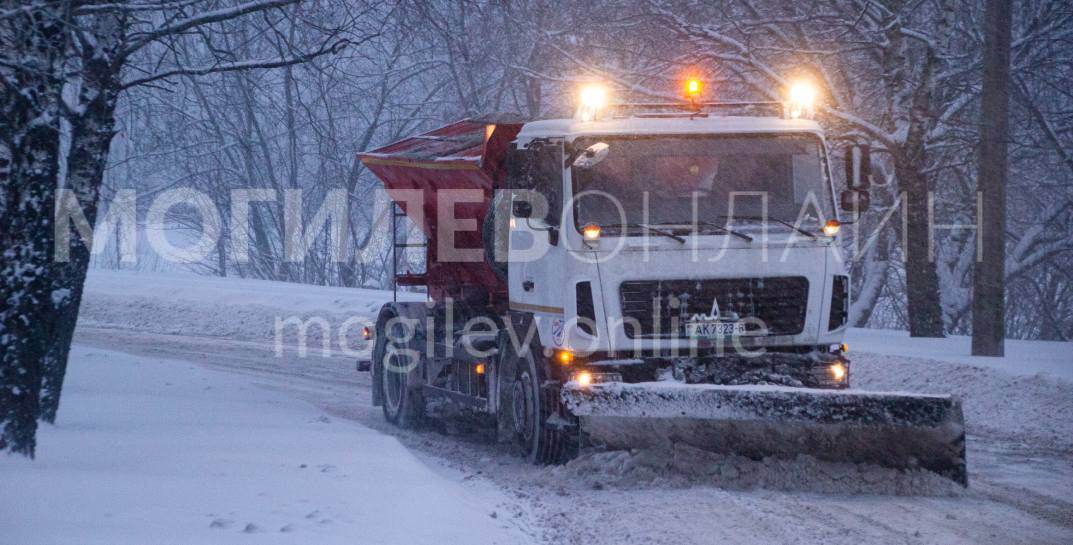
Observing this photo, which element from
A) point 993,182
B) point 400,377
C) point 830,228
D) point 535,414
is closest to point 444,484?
point 535,414

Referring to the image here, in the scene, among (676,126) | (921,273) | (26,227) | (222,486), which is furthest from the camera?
(921,273)

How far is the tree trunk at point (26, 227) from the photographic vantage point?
7098 millimetres

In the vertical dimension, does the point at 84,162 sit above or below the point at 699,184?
above

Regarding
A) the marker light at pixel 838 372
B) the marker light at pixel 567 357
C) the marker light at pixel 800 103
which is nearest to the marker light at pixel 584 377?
the marker light at pixel 567 357

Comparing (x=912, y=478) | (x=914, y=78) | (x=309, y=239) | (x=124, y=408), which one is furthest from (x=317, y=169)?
(x=912, y=478)

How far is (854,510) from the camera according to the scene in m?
7.44

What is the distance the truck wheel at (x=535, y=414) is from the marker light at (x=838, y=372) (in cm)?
200

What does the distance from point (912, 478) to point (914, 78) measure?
1124 cm

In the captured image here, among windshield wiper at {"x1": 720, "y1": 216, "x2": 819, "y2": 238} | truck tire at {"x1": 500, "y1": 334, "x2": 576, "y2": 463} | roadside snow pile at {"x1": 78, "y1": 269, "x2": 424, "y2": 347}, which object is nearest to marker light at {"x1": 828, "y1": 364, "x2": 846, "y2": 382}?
windshield wiper at {"x1": 720, "y1": 216, "x2": 819, "y2": 238}

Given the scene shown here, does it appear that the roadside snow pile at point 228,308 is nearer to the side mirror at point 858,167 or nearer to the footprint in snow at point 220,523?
the side mirror at point 858,167

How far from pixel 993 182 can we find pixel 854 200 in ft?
19.4

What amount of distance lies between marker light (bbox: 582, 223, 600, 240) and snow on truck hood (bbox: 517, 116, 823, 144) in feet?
2.41

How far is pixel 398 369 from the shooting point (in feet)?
41.8

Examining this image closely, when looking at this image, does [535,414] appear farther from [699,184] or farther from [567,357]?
[699,184]
